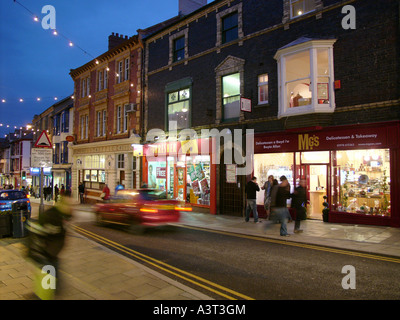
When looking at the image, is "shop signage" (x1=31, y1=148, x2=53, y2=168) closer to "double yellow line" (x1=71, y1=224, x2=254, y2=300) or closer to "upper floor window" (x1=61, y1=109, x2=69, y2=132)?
"double yellow line" (x1=71, y1=224, x2=254, y2=300)

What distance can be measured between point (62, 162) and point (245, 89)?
26.6m

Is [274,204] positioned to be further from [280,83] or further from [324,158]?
[280,83]

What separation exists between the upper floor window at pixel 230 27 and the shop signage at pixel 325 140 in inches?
237

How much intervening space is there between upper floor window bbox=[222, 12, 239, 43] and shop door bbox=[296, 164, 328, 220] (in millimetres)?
8206

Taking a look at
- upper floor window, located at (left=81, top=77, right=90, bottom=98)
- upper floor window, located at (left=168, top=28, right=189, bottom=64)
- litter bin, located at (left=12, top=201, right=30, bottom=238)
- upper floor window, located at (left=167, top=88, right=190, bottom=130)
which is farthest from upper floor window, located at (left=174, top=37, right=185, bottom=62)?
upper floor window, located at (left=81, top=77, right=90, bottom=98)

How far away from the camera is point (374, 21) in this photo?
11.0 metres

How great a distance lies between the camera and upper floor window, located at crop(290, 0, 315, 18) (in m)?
12.9

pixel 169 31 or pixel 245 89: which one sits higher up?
pixel 169 31

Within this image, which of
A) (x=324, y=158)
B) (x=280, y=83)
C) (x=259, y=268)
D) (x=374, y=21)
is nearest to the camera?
(x=259, y=268)

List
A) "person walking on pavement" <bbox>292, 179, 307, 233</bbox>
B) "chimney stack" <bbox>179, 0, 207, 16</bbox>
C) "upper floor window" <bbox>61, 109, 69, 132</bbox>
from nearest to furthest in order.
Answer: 1. "person walking on pavement" <bbox>292, 179, 307, 233</bbox>
2. "chimney stack" <bbox>179, 0, 207, 16</bbox>
3. "upper floor window" <bbox>61, 109, 69, 132</bbox>

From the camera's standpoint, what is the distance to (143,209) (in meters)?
10.1

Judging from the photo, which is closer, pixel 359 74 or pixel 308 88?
pixel 359 74

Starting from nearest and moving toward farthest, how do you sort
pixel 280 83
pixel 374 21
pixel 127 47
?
pixel 374 21, pixel 280 83, pixel 127 47

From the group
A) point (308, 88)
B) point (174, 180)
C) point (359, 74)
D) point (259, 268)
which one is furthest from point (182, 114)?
point (259, 268)
